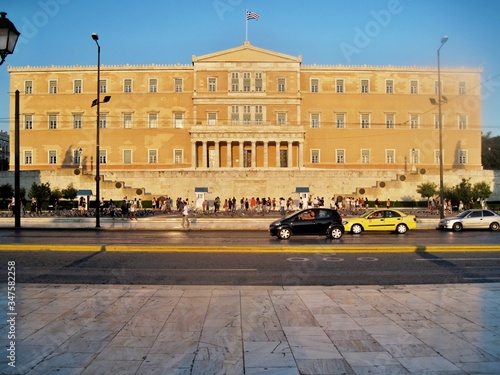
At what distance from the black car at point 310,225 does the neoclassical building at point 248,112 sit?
41100 mm

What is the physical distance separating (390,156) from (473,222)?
3984cm

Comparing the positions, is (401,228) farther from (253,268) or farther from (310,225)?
(253,268)

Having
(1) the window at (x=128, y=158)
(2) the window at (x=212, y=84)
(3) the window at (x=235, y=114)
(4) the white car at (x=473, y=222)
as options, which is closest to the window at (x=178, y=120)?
(2) the window at (x=212, y=84)

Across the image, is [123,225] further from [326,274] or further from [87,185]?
[87,185]

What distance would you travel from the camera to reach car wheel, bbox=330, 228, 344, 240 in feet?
66.4

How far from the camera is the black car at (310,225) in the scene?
20.1m

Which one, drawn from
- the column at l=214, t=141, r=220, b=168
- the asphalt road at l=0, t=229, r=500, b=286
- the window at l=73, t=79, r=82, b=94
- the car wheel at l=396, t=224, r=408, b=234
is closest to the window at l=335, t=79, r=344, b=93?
the column at l=214, t=141, r=220, b=168

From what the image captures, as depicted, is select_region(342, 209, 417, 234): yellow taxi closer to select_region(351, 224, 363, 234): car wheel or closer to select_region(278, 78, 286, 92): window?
select_region(351, 224, 363, 234): car wheel

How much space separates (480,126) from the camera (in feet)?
215

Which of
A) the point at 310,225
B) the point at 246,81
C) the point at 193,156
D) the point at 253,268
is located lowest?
the point at 253,268

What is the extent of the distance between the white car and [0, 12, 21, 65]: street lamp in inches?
951

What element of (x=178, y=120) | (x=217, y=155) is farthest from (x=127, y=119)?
(x=217, y=155)

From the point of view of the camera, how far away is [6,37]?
7.77 meters

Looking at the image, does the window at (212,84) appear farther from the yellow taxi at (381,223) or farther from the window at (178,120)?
the yellow taxi at (381,223)
